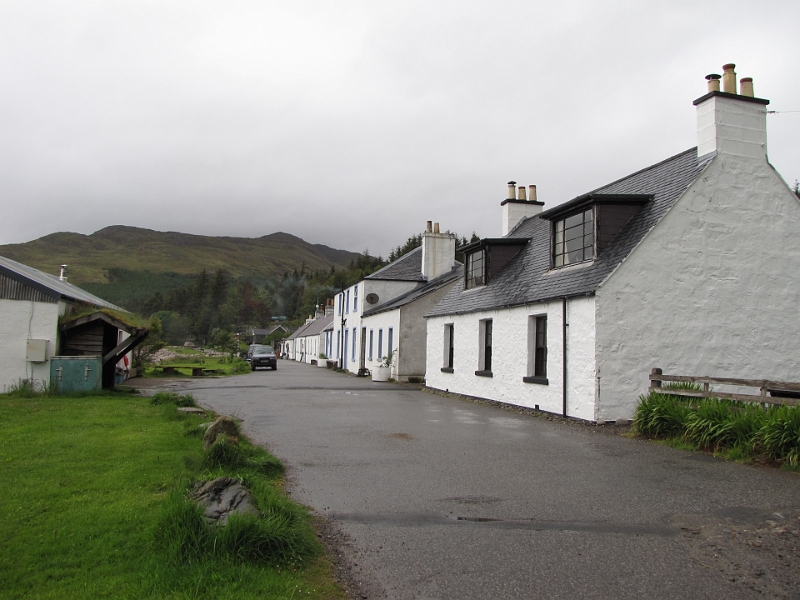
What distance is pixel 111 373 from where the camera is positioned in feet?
62.6

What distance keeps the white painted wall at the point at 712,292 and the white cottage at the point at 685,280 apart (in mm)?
22

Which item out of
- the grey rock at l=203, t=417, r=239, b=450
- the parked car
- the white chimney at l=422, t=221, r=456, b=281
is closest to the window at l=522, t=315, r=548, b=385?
the grey rock at l=203, t=417, r=239, b=450

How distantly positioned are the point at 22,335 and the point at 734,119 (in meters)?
19.0

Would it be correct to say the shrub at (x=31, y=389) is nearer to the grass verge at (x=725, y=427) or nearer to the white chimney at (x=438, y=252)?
the grass verge at (x=725, y=427)

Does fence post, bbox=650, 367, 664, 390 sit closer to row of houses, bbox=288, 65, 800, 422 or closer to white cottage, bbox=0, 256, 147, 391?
row of houses, bbox=288, 65, 800, 422

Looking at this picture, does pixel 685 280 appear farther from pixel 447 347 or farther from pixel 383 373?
pixel 383 373

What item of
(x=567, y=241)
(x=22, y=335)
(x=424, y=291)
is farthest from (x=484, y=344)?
(x=22, y=335)

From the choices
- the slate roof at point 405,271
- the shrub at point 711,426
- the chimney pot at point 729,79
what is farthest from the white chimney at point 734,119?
the slate roof at point 405,271

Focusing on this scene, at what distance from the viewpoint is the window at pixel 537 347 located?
49.5 ft

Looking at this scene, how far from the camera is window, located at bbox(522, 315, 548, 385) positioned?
49.5ft

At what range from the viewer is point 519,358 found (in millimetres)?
15781

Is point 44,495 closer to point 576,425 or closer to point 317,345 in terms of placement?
point 576,425

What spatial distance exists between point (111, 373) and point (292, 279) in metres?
156

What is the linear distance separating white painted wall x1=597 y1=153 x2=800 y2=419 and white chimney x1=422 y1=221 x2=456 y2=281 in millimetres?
19165
